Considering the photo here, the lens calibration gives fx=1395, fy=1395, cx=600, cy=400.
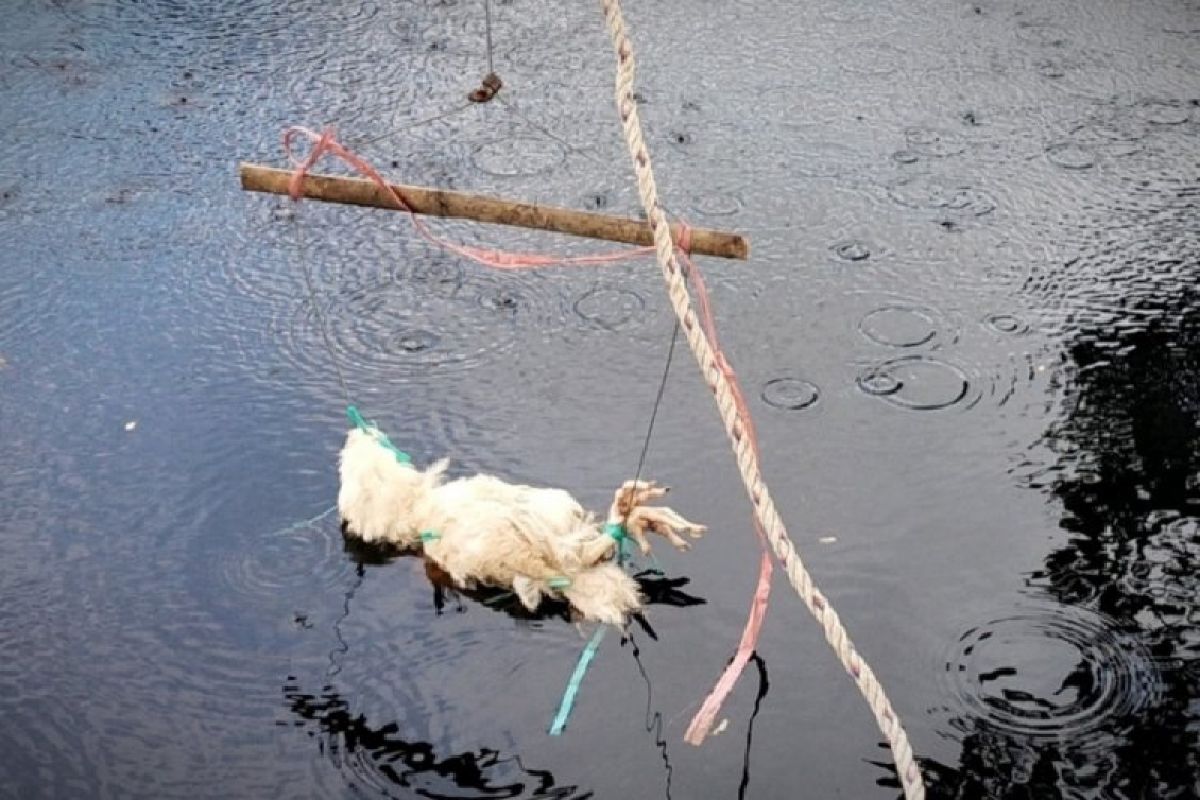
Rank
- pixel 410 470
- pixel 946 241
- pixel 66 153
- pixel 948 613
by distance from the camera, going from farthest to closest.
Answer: pixel 66 153 < pixel 946 241 < pixel 410 470 < pixel 948 613

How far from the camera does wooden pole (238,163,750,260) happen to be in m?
3.63

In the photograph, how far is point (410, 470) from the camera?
14.0 ft

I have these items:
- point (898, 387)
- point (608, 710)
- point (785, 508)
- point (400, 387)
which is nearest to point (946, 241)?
point (898, 387)

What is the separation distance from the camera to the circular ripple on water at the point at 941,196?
5.84 meters

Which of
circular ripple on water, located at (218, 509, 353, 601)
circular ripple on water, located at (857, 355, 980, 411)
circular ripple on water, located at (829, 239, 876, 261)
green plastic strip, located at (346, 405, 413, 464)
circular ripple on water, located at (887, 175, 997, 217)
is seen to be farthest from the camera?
circular ripple on water, located at (887, 175, 997, 217)

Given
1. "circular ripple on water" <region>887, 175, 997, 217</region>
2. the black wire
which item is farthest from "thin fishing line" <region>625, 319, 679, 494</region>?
"circular ripple on water" <region>887, 175, 997, 217</region>

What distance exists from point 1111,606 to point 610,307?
218 cm

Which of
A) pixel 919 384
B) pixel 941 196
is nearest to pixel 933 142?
pixel 941 196

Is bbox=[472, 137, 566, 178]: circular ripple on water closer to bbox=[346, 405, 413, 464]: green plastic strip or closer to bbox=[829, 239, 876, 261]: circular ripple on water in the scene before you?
bbox=[829, 239, 876, 261]: circular ripple on water

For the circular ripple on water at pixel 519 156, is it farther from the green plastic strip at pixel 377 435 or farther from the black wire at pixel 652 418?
the green plastic strip at pixel 377 435

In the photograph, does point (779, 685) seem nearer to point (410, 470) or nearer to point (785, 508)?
point (785, 508)

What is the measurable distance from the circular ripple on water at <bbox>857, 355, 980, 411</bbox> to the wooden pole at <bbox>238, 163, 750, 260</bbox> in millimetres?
1142

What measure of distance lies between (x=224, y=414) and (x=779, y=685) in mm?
2242

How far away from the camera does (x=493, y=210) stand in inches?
157
